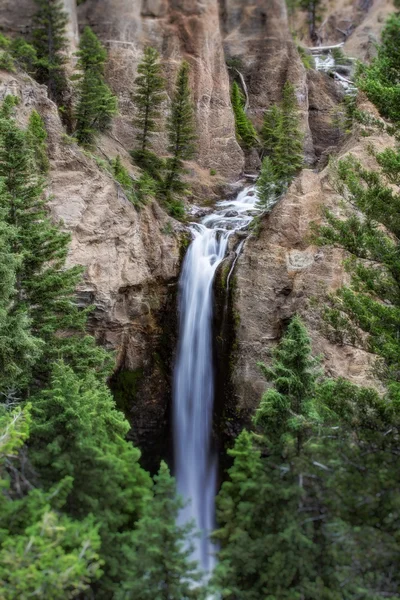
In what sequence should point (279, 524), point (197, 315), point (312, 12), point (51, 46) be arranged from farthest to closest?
point (312, 12)
point (51, 46)
point (197, 315)
point (279, 524)

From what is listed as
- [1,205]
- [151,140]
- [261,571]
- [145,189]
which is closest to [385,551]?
[261,571]

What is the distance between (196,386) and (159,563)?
1388 cm

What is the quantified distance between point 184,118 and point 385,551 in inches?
972

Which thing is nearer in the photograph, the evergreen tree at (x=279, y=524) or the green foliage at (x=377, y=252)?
the evergreen tree at (x=279, y=524)

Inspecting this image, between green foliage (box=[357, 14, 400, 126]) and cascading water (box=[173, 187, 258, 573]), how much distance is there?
40.4ft

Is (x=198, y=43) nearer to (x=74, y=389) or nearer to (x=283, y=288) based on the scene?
(x=283, y=288)

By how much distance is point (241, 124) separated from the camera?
121 feet

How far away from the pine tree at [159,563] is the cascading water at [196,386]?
40.2 feet

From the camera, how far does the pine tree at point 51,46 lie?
91.5ft

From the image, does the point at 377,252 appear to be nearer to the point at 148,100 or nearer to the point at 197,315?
the point at 197,315

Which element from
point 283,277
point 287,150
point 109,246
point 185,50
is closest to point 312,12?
point 185,50

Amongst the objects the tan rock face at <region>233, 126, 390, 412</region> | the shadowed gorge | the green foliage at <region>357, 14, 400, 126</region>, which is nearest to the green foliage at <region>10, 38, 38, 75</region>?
the shadowed gorge

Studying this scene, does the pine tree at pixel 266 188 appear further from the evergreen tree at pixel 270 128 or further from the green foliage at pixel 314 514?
the green foliage at pixel 314 514

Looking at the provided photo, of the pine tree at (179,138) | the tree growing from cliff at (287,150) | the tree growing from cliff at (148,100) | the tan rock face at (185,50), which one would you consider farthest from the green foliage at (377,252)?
the tan rock face at (185,50)
